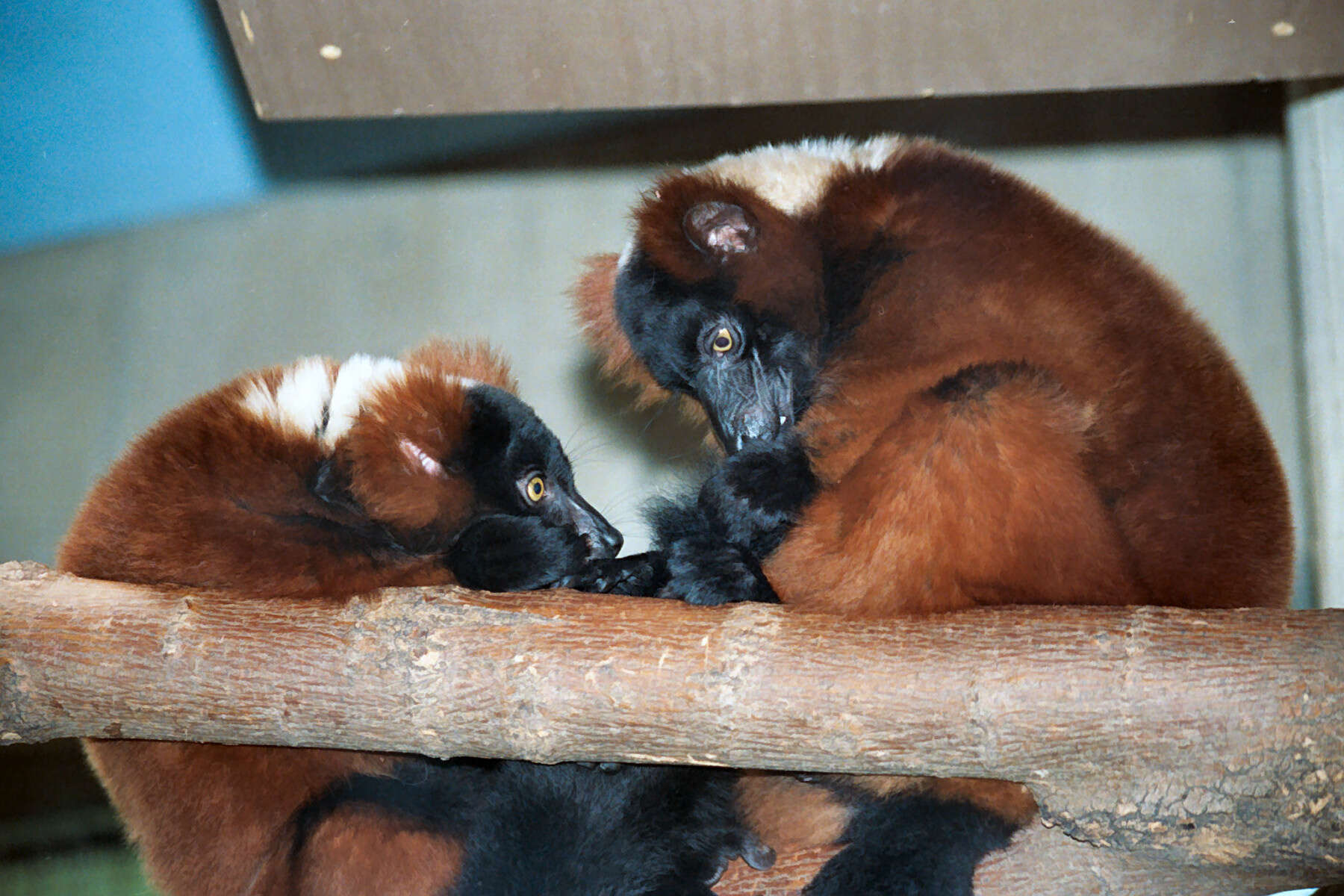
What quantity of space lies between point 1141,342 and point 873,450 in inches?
24.5

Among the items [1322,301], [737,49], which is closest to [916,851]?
[737,49]

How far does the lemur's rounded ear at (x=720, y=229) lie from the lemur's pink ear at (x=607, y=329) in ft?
1.58

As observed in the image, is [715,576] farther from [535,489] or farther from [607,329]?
[607,329]

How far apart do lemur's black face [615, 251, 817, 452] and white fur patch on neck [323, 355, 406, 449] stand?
65 cm

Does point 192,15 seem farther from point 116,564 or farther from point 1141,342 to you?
point 1141,342

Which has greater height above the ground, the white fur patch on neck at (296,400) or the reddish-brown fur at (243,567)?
the white fur patch on neck at (296,400)

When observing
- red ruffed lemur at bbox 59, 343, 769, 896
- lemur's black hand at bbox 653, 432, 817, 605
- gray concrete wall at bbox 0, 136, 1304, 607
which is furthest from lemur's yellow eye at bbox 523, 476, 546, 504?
gray concrete wall at bbox 0, 136, 1304, 607

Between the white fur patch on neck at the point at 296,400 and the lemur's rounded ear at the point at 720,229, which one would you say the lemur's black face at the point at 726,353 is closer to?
the lemur's rounded ear at the point at 720,229

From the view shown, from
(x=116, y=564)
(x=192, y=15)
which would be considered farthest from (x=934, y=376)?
(x=192, y=15)

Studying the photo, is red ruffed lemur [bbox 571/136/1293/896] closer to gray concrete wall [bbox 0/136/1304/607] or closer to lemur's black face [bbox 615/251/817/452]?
lemur's black face [bbox 615/251/817/452]

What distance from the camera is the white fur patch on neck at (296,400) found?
2410 millimetres

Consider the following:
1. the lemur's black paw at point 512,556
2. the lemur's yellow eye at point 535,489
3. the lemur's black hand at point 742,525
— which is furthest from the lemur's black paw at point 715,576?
the lemur's yellow eye at point 535,489

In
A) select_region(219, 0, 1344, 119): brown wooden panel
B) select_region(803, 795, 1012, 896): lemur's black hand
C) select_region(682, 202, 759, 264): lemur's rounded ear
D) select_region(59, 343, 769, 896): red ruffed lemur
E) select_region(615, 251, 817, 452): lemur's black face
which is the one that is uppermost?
select_region(219, 0, 1344, 119): brown wooden panel

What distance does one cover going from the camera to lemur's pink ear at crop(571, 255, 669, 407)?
3109 mm
